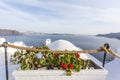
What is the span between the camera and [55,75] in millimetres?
3557

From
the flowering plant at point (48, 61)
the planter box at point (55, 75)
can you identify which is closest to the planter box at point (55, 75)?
the planter box at point (55, 75)

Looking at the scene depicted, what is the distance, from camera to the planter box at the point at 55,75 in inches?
138

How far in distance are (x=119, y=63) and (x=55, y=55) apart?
3.37 meters

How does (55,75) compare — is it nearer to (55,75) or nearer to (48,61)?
(55,75)

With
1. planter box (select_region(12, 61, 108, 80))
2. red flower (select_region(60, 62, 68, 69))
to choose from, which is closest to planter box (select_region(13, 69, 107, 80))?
planter box (select_region(12, 61, 108, 80))

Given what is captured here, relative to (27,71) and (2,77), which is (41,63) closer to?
(27,71)

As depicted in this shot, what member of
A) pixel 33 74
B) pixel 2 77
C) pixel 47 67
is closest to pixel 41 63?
pixel 47 67

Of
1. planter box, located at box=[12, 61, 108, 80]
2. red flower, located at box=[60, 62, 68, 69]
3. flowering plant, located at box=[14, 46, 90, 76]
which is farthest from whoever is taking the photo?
flowering plant, located at box=[14, 46, 90, 76]

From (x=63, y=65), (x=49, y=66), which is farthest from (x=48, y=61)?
(x=63, y=65)

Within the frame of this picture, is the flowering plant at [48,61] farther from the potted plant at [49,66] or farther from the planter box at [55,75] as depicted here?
the planter box at [55,75]

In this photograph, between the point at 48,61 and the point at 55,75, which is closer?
the point at 55,75

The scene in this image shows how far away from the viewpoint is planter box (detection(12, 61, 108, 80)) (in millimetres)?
3512

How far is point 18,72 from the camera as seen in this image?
11.5 feet

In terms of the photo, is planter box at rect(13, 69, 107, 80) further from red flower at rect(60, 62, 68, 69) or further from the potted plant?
red flower at rect(60, 62, 68, 69)
